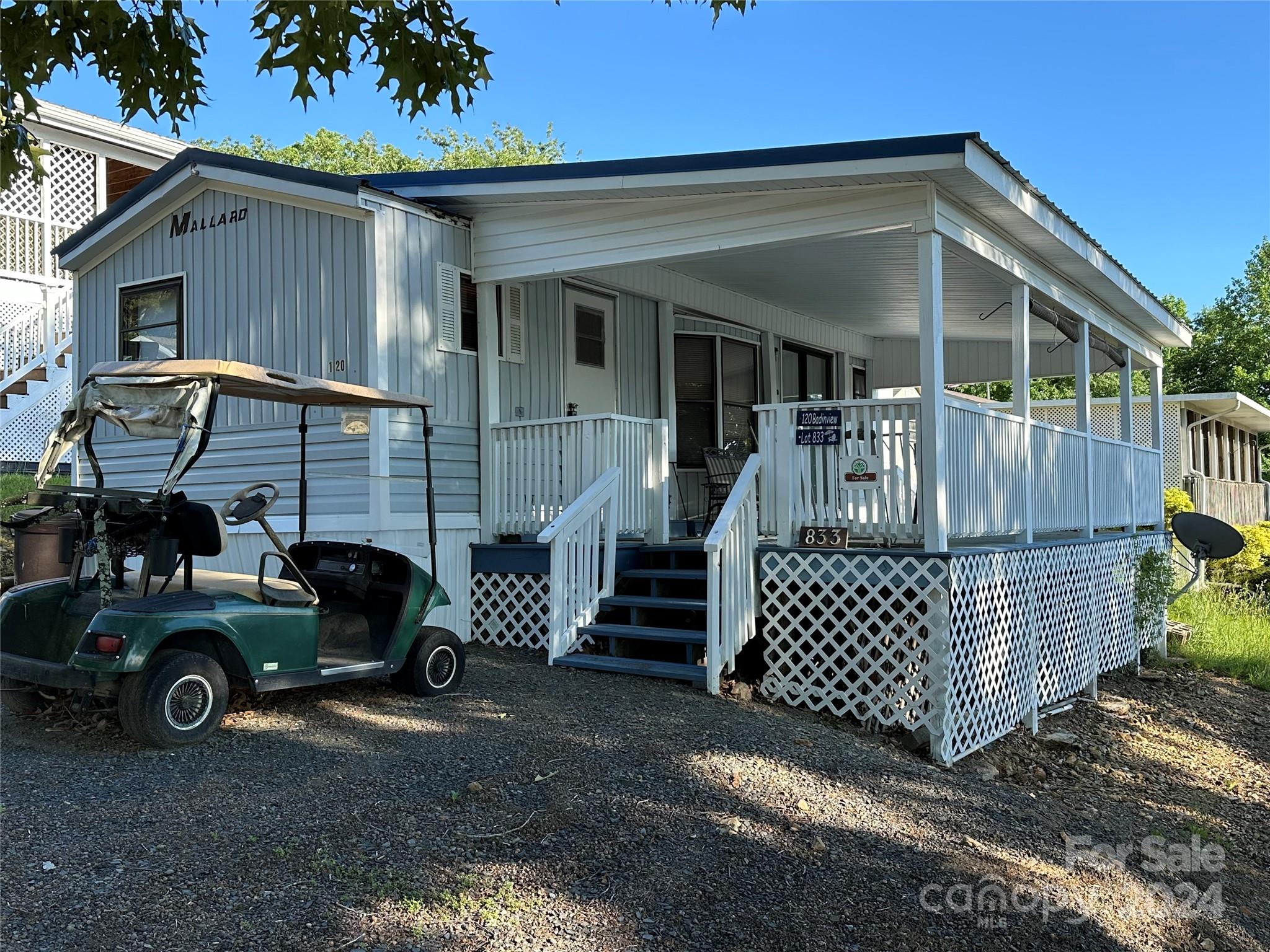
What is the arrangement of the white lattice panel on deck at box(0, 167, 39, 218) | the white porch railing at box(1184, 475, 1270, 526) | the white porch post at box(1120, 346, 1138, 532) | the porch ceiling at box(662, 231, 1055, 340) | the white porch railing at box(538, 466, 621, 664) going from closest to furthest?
the white porch railing at box(538, 466, 621, 664)
the porch ceiling at box(662, 231, 1055, 340)
the white porch post at box(1120, 346, 1138, 532)
the white lattice panel on deck at box(0, 167, 39, 218)
the white porch railing at box(1184, 475, 1270, 526)

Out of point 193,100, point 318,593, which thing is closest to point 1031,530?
point 318,593

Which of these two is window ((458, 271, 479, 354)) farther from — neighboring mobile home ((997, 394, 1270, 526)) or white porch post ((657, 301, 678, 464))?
neighboring mobile home ((997, 394, 1270, 526))

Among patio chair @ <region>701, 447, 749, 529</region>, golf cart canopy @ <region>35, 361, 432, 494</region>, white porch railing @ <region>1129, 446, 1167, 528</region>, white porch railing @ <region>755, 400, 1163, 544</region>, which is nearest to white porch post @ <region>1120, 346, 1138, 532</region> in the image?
white porch railing @ <region>1129, 446, 1167, 528</region>

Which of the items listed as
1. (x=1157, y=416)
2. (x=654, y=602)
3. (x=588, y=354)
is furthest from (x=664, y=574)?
(x=1157, y=416)

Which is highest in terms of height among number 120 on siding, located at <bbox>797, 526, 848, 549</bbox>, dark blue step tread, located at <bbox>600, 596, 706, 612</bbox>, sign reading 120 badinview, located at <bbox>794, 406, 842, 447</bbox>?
sign reading 120 badinview, located at <bbox>794, 406, 842, 447</bbox>

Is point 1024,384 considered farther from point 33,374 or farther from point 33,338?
point 33,338

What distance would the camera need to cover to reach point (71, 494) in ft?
16.6

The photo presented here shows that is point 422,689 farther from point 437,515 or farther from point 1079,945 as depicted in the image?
point 1079,945

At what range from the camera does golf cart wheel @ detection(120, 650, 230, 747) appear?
16.4 feet

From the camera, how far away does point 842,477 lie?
25.0 feet

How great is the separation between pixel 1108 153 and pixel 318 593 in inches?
651

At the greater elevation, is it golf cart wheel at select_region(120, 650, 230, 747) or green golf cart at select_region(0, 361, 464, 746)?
green golf cart at select_region(0, 361, 464, 746)

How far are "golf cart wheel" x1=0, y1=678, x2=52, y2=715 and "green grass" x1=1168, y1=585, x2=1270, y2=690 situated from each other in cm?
1131

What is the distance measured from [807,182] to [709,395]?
4.88 meters
